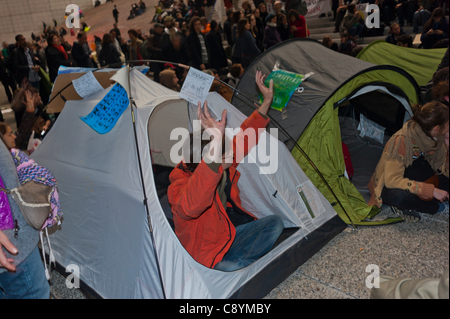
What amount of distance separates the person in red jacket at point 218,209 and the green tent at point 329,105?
0.61 metres

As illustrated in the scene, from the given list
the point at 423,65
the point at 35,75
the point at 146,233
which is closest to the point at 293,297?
the point at 146,233

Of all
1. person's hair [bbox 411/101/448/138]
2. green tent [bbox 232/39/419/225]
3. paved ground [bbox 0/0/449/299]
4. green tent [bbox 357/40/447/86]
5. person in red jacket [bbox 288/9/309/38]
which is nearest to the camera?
paved ground [bbox 0/0/449/299]

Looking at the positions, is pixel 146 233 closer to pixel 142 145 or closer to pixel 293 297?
pixel 142 145

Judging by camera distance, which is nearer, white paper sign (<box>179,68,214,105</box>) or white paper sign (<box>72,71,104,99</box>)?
white paper sign (<box>179,68,214,105</box>)

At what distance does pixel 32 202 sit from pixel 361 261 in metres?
2.03

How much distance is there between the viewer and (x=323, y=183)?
2.86m

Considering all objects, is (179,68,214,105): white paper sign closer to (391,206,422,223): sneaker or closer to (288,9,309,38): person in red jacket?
(391,206,422,223): sneaker

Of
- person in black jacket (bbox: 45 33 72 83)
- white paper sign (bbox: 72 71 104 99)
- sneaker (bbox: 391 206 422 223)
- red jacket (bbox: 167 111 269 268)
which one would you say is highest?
person in black jacket (bbox: 45 33 72 83)

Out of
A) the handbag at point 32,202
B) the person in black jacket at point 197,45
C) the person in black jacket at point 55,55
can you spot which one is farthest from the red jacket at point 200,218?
the person in black jacket at point 55,55

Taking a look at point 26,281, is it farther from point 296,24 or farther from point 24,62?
point 296,24

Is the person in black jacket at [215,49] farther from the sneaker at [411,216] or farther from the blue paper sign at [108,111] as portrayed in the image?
the sneaker at [411,216]

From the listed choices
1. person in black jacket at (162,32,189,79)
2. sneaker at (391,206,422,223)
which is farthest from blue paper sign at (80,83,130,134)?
person in black jacket at (162,32,189,79)

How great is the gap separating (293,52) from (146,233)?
2.35m

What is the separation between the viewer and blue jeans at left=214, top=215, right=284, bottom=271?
7.26 ft
